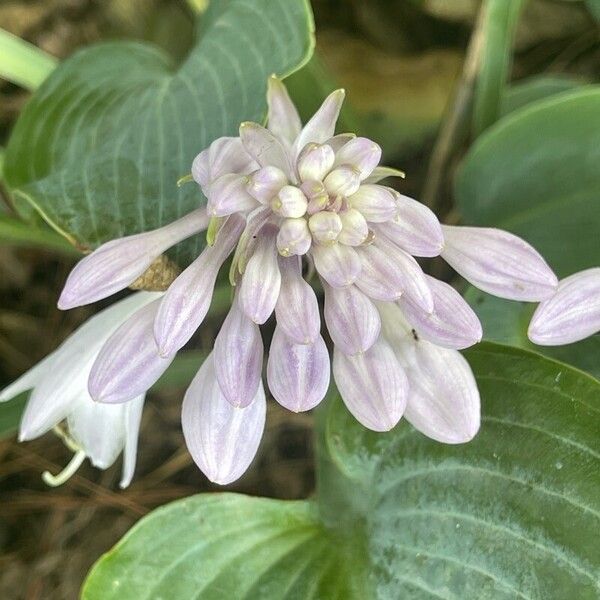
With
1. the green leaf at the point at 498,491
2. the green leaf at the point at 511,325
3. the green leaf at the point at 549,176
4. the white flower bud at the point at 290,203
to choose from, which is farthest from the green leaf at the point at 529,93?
the white flower bud at the point at 290,203

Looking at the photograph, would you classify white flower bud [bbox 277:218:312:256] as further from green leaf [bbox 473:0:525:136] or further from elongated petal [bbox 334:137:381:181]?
green leaf [bbox 473:0:525:136]

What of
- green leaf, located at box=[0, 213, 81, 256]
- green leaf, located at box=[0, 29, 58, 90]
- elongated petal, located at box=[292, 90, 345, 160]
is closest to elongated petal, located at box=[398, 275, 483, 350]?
elongated petal, located at box=[292, 90, 345, 160]

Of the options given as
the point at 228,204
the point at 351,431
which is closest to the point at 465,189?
the point at 351,431

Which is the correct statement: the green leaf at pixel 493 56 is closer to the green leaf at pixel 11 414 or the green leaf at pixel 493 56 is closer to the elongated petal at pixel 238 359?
the elongated petal at pixel 238 359

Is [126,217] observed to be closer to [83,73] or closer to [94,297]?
[94,297]

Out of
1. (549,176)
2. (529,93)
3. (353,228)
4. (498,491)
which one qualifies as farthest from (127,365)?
(529,93)
